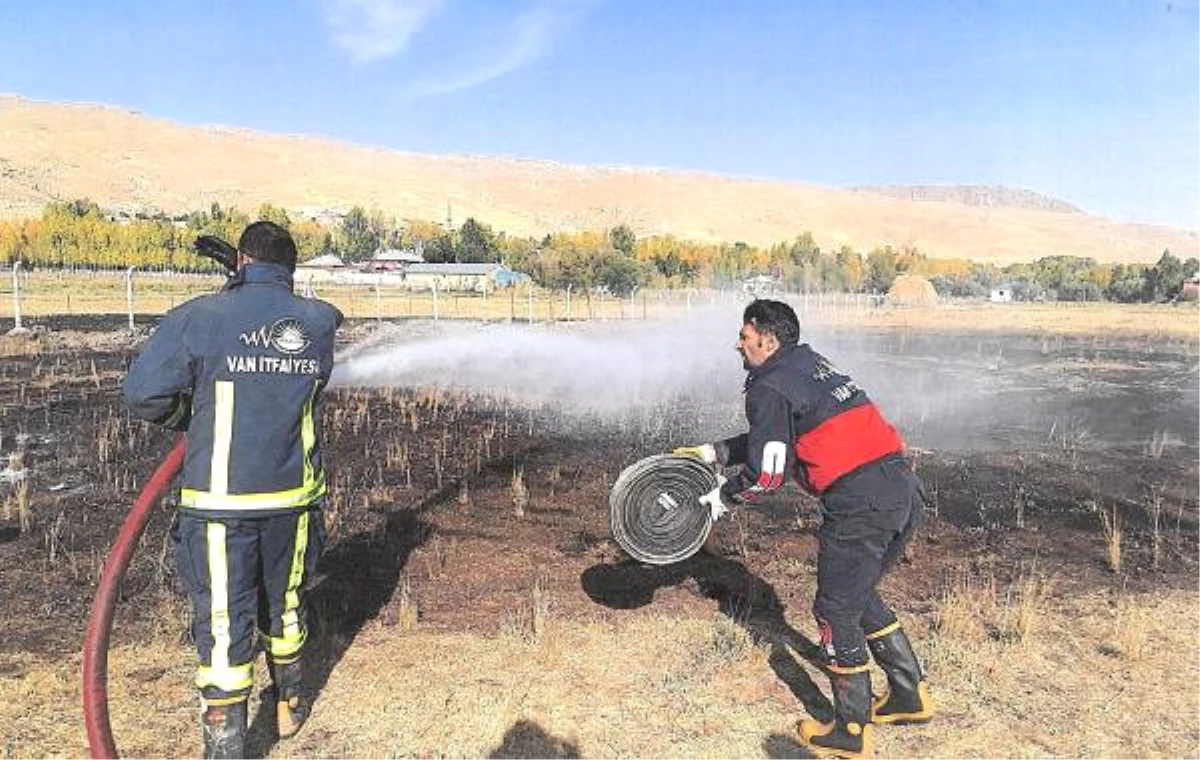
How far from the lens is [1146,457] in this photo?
11930 millimetres

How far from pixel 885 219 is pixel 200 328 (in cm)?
18402

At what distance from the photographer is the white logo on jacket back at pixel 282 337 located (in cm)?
365

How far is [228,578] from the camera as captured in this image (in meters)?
3.64

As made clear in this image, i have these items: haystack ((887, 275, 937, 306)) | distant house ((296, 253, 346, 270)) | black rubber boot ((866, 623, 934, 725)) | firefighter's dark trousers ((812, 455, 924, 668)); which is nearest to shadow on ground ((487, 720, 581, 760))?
firefighter's dark trousers ((812, 455, 924, 668))

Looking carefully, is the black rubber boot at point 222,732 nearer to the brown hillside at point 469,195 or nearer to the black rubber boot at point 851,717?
the black rubber boot at point 851,717

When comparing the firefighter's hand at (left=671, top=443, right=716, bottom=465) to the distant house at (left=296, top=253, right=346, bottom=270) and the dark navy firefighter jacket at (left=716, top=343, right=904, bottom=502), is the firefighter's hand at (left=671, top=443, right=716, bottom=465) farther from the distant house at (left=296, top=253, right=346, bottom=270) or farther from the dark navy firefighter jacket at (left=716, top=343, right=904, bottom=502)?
the distant house at (left=296, top=253, right=346, bottom=270)

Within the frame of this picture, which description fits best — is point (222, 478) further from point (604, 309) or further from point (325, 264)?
point (325, 264)

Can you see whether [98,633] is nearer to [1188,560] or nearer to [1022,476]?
[1188,560]

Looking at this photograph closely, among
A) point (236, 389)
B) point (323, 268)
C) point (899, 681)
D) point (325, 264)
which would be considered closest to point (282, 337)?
point (236, 389)

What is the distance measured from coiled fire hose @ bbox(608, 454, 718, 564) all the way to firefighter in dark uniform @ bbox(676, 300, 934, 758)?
2.02 ft

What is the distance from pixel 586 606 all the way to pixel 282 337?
3.15 metres

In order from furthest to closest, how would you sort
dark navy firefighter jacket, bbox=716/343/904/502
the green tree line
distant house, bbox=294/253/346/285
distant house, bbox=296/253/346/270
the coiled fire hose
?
distant house, bbox=296/253/346/270 → distant house, bbox=294/253/346/285 → the green tree line → the coiled fire hose → dark navy firefighter jacket, bbox=716/343/904/502

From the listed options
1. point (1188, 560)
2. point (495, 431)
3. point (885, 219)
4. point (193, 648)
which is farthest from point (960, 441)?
point (885, 219)

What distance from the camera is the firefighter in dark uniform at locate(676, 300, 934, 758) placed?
4113 mm
